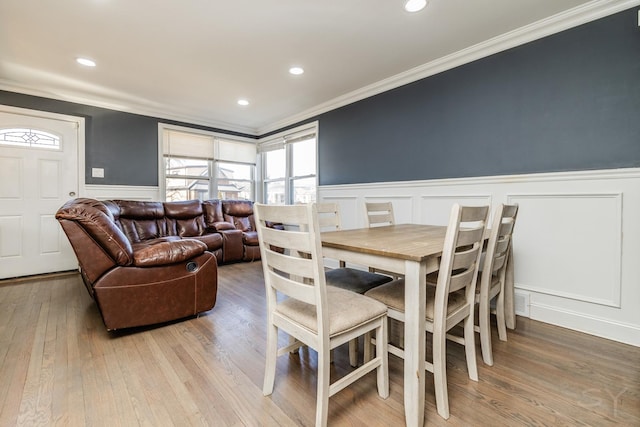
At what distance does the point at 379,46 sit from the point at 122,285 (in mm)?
2902

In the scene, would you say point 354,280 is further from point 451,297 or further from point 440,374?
point 440,374

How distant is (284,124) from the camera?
16.1 ft

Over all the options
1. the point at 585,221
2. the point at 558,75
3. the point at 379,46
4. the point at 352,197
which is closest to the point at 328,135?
the point at 352,197

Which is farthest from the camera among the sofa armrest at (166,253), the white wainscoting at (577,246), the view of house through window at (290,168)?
the view of house through window at (290,168)

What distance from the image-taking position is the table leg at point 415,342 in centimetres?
109

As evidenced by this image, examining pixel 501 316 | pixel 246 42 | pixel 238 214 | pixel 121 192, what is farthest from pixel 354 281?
pixel 121 192

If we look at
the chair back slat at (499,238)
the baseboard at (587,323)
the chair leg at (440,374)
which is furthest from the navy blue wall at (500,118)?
the chair leg at (440,374)

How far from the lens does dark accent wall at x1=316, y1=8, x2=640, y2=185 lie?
1.92 m

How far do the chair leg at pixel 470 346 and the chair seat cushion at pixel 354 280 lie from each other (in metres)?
0.51

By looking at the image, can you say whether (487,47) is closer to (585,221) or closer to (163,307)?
(585,221)

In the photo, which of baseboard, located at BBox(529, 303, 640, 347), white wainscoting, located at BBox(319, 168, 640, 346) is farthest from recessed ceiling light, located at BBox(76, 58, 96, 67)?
baseboard, located at BBox(529, 303, 640, 347)

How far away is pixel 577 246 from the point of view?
6.77 feet

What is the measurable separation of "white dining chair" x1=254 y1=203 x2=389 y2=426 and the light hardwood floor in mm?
164

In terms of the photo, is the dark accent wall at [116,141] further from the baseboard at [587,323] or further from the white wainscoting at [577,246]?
the baseboard at [587,323]
